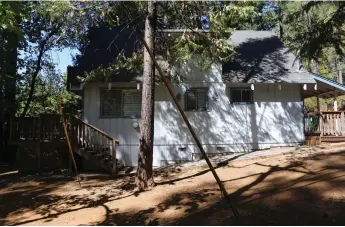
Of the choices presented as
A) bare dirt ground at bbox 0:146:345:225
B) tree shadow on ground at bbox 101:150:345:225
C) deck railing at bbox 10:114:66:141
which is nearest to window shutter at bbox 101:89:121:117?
deck railing at bbox 10:114:66:141

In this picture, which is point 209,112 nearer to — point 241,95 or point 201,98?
point 201,98

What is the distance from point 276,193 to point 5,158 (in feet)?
50.6

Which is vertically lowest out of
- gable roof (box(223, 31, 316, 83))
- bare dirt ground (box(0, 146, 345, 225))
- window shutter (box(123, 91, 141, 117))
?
bare dirt ground (box(0, 146, 345, 225))

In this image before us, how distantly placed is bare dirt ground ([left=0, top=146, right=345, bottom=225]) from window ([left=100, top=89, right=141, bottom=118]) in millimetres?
3275

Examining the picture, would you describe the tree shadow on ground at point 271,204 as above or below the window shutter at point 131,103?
below

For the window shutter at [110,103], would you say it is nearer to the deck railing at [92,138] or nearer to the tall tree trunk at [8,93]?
the deck railing at [92,138]

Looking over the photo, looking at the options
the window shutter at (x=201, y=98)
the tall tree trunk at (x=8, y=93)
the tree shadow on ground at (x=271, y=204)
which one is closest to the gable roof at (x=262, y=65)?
the window shutter at (x=201, y=98)

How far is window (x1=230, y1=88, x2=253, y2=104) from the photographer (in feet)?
45.7

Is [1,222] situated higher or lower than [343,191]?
lower

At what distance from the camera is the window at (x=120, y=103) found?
13.7m

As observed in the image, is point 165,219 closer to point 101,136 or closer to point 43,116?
point 101,136

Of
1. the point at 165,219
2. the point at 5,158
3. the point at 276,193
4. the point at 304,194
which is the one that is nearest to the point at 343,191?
the point at 304,194

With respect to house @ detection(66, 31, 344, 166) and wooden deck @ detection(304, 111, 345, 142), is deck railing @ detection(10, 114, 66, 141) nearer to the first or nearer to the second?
house @ detection(66, 31, 344, 166)

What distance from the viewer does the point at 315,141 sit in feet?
47.8
